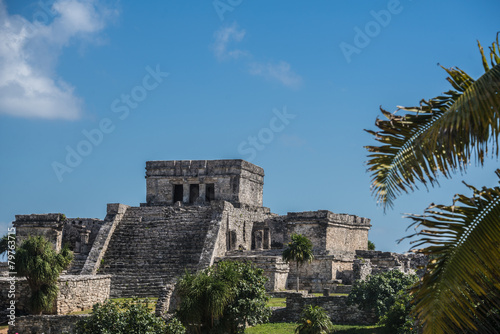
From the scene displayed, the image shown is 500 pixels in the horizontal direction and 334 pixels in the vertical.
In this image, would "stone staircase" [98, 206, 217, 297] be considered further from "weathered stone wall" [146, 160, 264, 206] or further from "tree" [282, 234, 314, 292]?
"tree" [282, 234, 314, 292]

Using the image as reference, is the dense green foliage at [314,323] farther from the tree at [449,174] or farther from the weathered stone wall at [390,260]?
the tree at [449,174]

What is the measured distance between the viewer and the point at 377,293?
62.4ft

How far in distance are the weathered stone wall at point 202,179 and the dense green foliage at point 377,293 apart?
11912mm

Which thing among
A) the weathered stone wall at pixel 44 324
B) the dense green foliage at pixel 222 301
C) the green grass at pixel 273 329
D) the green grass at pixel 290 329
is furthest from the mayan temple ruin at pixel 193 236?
the dense green foliage at pixel 222 301

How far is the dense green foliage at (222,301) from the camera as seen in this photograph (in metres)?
16.5

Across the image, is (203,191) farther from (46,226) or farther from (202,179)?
(46,226)

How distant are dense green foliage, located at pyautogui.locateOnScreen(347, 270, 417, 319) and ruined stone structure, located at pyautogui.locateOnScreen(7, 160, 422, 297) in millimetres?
3876

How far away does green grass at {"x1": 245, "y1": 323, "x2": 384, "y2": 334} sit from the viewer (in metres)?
17.4

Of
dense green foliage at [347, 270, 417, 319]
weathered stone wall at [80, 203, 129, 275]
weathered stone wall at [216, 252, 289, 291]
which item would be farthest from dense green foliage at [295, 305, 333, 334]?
weathered stone wall at [80, 203, 129, 275]

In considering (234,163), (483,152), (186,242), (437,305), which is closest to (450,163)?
(483,152)

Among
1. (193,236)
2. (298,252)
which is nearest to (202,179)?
(193,236)

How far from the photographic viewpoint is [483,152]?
14.2 ft

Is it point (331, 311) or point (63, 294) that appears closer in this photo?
point (331, 311)

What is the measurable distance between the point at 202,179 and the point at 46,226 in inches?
280
